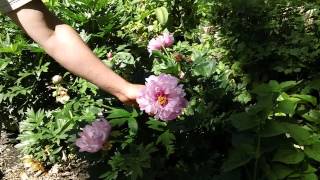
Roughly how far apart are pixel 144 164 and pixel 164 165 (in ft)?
0.80

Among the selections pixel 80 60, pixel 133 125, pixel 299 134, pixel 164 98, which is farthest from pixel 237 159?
pixel 80 60

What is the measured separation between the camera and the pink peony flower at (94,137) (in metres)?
2.20

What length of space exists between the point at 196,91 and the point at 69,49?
0.80m

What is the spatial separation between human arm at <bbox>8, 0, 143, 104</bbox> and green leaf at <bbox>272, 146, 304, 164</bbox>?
23.0 inches

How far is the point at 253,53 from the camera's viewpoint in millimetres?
3244

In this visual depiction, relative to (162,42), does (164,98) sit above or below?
above

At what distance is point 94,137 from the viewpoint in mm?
2209

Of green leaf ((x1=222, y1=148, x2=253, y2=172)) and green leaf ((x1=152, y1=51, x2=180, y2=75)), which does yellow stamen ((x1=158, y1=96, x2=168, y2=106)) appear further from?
green leaf ((x1=152, y1=51, x2=180, y2=75))

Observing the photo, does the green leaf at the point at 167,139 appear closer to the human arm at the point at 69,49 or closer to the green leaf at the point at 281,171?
the human arm at the point at 69,49

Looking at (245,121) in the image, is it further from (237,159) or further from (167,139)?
(167,139)

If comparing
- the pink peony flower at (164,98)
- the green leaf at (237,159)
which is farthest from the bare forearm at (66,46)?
the green leaf at (237,159)

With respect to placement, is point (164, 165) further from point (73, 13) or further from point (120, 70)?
point (73, 13)

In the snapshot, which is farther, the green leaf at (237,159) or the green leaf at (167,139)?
the green leaf at (167,139)

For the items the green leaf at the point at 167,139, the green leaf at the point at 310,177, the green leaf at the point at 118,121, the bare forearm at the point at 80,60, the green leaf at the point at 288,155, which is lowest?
the green leaf at the point at 167,139
